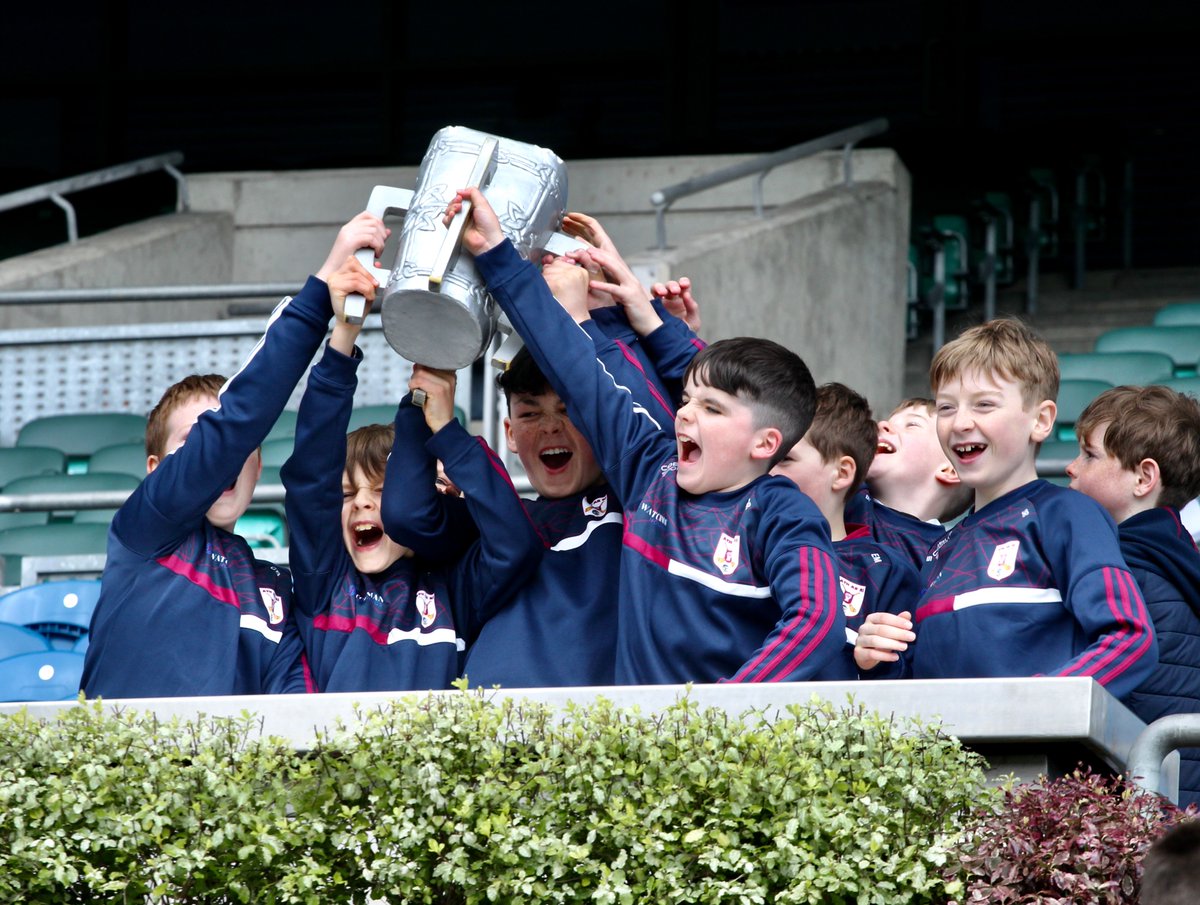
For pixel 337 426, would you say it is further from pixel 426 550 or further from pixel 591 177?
pixel 591 177

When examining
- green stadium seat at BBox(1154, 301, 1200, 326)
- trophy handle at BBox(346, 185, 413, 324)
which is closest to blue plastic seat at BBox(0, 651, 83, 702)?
trophy handle at BBox(346, 185, 413, 324)

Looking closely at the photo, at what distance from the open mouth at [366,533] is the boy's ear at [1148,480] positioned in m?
1.53

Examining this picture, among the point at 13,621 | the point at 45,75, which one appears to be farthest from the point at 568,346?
the point at 45,75

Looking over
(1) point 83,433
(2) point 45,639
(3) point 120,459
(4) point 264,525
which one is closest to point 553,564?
(2) point 45,639

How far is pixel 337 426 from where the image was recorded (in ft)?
12.6

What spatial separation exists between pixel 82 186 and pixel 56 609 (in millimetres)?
5256

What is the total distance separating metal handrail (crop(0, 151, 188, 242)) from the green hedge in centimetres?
741

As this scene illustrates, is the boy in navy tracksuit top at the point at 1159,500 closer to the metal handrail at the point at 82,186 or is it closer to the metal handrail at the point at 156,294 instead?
the metal handrail at the point at 156,294

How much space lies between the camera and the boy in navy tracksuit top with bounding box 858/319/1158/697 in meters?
3.28

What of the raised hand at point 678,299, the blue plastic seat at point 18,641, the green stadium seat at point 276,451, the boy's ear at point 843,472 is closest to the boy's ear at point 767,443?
the boy's ear at point 843,472

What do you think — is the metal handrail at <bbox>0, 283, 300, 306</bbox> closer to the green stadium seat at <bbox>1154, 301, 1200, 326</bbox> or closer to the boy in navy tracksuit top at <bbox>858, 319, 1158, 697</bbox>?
the green stadium seat at <bbox>1154, 301, 1200, 326</bbox>

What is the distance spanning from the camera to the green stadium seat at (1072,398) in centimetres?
789

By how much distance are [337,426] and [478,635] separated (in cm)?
50

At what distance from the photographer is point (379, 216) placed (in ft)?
12.5
